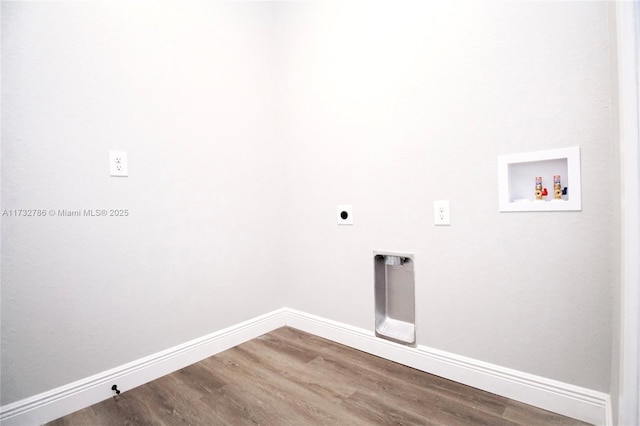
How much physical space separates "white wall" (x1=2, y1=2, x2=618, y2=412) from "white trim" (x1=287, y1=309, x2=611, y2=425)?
0.17 ft

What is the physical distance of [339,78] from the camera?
194cm

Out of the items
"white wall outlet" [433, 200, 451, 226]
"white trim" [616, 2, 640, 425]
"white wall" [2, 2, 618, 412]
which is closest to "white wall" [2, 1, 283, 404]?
"white wall" [2, 2, 618, 412]

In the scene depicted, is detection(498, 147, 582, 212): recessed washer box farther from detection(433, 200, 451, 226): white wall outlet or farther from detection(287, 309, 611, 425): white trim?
detection(287, 309, 611, 425): white trim

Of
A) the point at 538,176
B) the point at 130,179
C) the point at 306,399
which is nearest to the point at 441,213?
the point at 538,176

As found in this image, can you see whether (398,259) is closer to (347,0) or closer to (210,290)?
(210,290)

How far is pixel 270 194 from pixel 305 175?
31 centimetres

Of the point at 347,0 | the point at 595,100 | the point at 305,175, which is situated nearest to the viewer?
the point at 595,100

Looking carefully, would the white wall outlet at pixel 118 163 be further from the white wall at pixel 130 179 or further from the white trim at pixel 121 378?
the white trim at pixel 121 378

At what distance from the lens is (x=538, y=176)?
4.37 ft

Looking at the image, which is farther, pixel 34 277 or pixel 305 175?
pixel 305 175

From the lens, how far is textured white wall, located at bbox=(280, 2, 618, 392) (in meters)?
1.21

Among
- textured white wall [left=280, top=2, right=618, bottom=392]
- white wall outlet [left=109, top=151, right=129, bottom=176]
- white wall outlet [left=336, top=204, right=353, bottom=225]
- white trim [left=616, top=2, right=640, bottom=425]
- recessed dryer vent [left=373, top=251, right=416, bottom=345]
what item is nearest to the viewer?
white trim [left=616, top=2, right=640, bottom=425]

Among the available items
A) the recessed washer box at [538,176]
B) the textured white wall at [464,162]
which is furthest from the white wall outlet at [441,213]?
the recessed washer box at [538,176]

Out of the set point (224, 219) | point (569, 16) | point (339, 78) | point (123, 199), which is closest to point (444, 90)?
point (569, 16)
